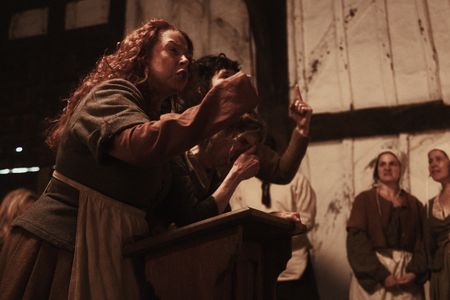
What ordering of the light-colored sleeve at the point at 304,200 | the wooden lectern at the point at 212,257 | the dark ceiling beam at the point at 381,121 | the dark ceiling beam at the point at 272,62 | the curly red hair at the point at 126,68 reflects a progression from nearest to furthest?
the wooden lectern at the point at 212,257 < the curly red hair at the point at 126,68 < the light-colored sleeve at the point at 304,200 < the dark ceiling beam at the point at 381,121 < the dark ceiling beam at the point at 272,62

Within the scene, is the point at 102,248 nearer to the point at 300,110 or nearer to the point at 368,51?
the point at 300,110

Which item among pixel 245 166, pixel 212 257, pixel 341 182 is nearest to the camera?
pixel 212 257

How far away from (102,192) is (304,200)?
120 inches

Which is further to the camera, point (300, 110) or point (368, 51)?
point (368, 51)

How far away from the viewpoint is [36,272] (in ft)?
4.20

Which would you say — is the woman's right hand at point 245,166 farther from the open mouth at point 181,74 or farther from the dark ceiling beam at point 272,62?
the dark ceiling beam at point 272,62

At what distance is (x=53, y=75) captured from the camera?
4980 millimetres

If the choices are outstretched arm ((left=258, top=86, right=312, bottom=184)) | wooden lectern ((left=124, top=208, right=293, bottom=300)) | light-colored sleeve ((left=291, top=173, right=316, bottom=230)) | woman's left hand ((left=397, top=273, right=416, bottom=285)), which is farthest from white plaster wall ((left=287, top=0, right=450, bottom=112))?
wooden lectern ((left=124, top=208, right=293, bottom=300))

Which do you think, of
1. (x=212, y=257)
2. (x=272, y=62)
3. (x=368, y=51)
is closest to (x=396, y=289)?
(x=368, y=51)

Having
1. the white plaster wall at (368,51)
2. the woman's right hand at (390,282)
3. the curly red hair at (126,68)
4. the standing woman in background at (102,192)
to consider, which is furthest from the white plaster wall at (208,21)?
the standing woman in background at (102,192)

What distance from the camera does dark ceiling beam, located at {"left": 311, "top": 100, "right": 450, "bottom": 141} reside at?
457 cm

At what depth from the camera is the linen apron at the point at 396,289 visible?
3898 mm

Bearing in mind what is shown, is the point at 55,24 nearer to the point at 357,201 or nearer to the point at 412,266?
the point at 357,201

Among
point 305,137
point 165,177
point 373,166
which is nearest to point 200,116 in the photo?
point 165,177
